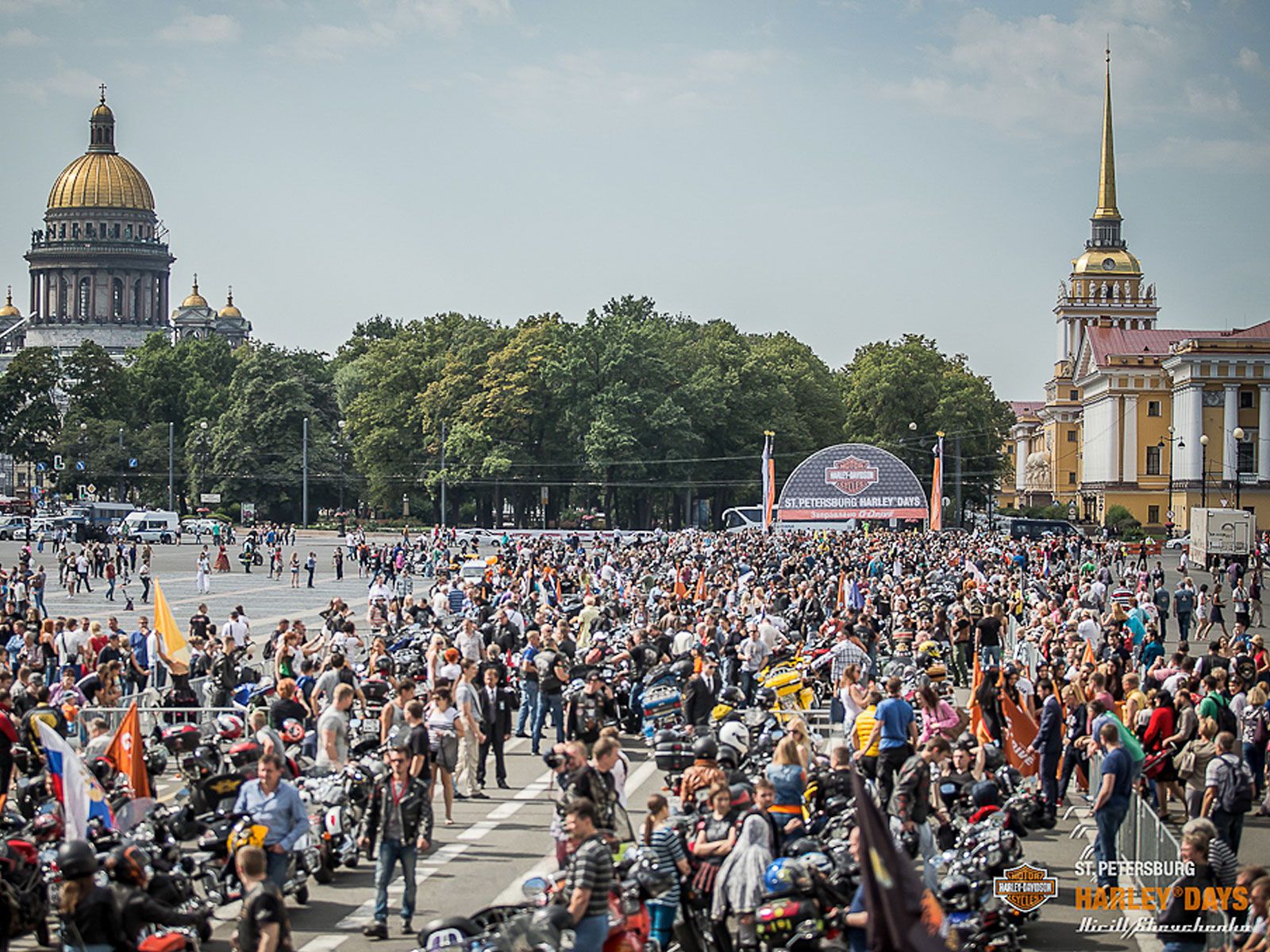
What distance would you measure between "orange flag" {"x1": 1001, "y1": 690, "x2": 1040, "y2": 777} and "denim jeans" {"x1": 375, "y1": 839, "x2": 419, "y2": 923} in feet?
22.5

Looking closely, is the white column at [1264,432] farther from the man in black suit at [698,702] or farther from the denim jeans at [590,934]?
the denim jeans at [590,934]

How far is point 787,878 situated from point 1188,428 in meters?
95.3

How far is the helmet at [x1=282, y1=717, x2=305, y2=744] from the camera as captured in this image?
15578 mm

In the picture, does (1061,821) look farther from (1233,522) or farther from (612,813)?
(1233,522)

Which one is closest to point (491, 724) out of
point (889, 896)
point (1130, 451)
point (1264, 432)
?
point (889, 896)

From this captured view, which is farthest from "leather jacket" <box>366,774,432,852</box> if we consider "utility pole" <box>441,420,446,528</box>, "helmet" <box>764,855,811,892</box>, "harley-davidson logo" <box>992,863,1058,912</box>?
"utility pole" <box>441,420,446,528</box>

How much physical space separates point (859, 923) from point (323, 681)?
949 centimetres

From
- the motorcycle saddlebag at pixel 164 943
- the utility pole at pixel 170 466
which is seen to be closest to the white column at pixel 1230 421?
the utility pole at pixel 170 466

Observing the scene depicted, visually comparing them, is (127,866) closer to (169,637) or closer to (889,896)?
(889,896)

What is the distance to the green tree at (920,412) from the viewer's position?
107125 millimetres

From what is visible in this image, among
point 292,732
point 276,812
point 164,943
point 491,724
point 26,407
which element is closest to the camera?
point 164,943

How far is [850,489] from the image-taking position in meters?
66.9

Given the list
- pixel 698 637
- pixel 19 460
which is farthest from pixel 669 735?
pixel 19 460

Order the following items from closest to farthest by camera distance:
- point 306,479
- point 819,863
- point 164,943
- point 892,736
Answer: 1. point 164,943
2. point 819,863
3. point 892,736
4. point 306,479
